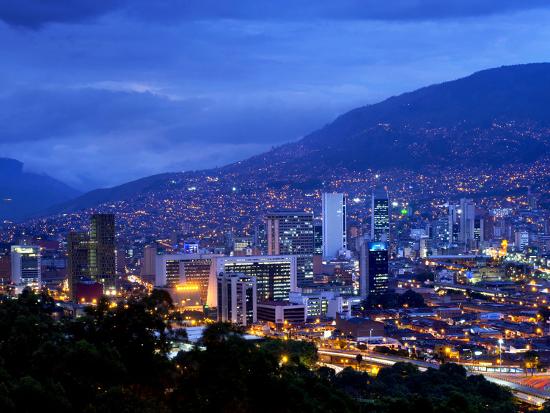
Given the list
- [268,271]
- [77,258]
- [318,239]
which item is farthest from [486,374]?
[318,239]

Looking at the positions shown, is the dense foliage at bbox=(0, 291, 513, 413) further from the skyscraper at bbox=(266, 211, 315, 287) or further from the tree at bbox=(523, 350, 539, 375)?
the skyscraper at bbox=(266, 211, 315, 287)

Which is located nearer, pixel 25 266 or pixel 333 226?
pixel 25 266

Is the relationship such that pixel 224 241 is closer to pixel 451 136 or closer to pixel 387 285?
pixel 387 285

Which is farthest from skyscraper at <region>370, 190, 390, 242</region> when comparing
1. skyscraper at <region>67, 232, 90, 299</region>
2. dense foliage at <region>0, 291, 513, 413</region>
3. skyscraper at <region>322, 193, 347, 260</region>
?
dense foliage at <region>0, 291, 513, 413</region>

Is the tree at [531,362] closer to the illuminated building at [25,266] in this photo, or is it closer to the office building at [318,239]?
the illuminated building at [25,266]

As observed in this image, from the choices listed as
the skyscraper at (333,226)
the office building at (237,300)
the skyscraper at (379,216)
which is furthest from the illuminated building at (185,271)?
the skyscraper at (379,216)

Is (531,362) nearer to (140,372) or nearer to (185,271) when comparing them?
(140,372)

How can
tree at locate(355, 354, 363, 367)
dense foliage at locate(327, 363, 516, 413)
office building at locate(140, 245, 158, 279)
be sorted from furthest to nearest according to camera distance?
office building at locate(140, 245, 158, 279), tree at locate(355, 354, 363, 367), dense foliage at locate(327, 363, 516, 413)

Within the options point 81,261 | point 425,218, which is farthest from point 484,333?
point 425,218
